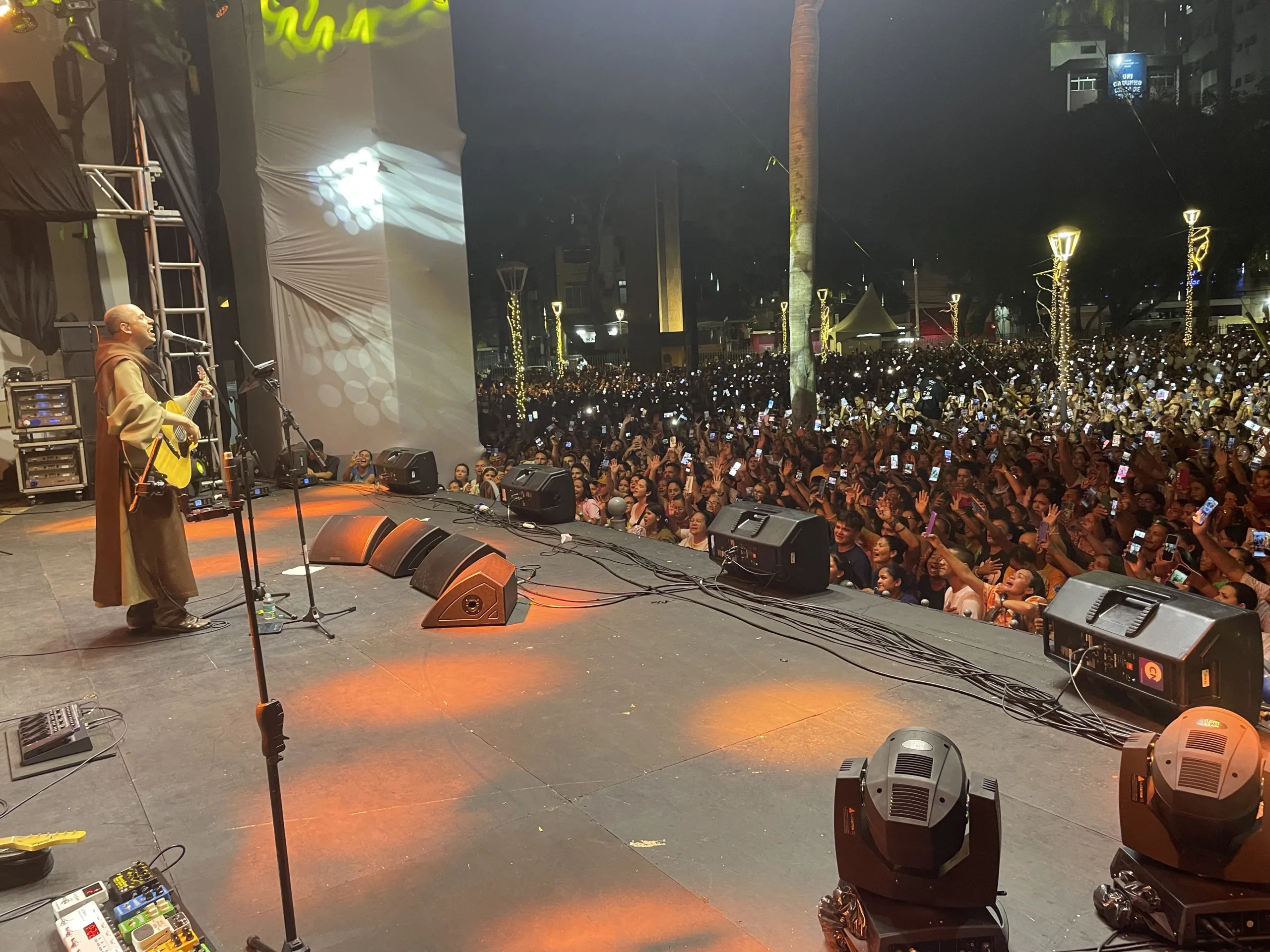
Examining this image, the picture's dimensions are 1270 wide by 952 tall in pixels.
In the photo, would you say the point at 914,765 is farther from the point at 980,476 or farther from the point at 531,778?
the point at 980,476

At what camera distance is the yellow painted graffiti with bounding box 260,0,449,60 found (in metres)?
11.0

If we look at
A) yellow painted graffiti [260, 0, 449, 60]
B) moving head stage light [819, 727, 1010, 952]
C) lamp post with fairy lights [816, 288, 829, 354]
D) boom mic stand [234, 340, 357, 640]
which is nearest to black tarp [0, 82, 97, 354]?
yellow painted graffiti [260, 0, 449, 60]

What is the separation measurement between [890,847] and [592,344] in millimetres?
53641

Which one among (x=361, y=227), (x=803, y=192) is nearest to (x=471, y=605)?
(x=361, y=227)

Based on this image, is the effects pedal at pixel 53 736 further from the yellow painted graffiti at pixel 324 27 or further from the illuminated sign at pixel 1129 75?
the illuminated sign at pixel 1129 75

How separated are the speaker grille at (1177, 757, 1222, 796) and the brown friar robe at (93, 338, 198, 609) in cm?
447

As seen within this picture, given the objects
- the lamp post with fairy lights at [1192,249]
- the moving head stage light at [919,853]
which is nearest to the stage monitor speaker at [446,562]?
the moving head stage light at [919,853]

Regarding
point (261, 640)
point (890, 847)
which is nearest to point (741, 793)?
point (890, 847)

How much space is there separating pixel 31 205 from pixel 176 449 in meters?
7.26

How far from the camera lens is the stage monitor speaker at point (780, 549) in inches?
203

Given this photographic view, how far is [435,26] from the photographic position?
11.6 m

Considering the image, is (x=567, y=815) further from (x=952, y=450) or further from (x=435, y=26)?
(x=435, y=26)

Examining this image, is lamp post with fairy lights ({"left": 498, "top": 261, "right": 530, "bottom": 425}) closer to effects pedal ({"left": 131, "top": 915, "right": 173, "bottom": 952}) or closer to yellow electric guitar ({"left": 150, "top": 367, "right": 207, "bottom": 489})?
yellow electric guitar ({"left": 150, "top": 367, "right": 207, "bottom": 489})

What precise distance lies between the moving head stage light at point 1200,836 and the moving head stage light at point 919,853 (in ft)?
1.30
